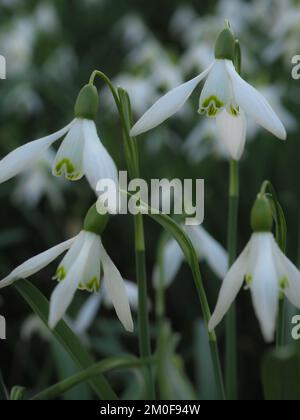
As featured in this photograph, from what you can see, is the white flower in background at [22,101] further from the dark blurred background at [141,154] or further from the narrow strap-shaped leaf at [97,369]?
the narrow strap-shaped leaf at [97,369]

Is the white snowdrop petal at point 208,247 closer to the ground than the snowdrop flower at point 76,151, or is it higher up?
closer to the ground

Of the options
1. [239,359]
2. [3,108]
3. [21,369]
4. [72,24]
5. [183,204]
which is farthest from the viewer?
[72,24]

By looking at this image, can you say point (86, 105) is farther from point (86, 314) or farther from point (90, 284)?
point (86, 314)

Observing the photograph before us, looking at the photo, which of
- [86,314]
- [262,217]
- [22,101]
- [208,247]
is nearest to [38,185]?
[22,101]

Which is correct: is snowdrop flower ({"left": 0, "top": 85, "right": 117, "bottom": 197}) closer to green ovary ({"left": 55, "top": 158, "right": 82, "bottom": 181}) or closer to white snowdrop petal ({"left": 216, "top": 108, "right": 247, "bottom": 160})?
green ovary ({"left": 55, "top": 158, "right": 82, "bottom": 181})

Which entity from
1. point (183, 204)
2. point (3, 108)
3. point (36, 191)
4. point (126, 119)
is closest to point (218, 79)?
point (126, 119)

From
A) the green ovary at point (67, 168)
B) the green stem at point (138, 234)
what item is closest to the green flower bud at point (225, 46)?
the green stem at point (138, 234)

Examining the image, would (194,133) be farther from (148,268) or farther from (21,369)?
(21,369)
